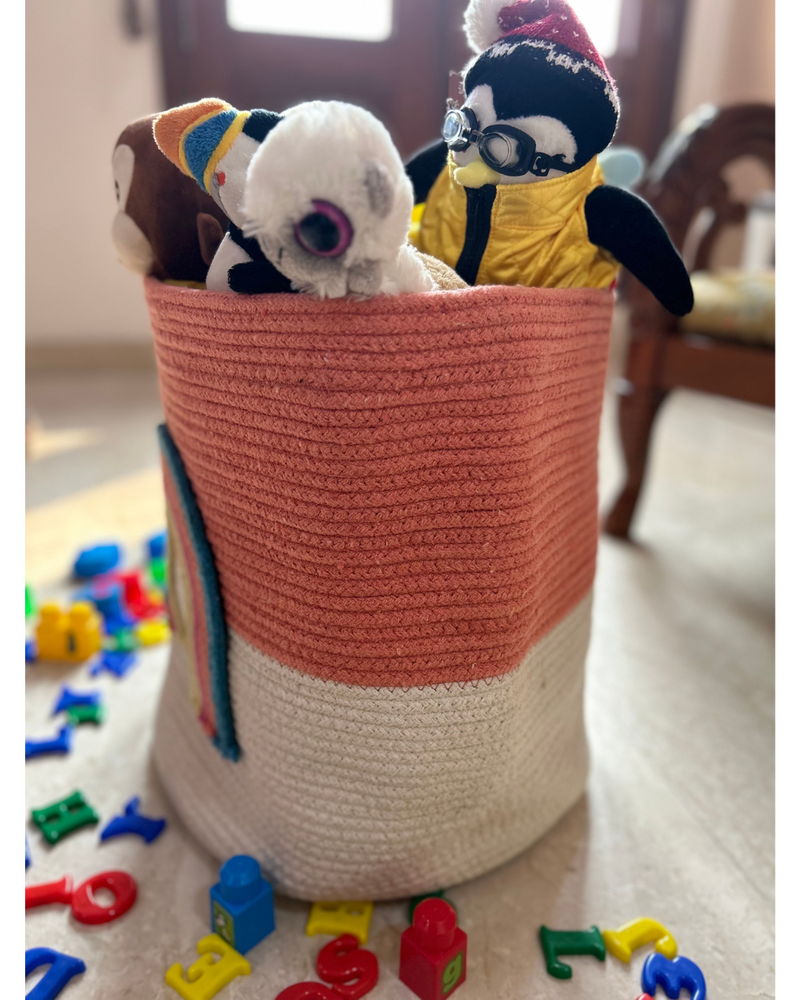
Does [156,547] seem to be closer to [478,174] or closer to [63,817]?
[63,817]

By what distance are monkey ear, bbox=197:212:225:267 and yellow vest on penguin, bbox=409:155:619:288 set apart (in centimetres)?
17

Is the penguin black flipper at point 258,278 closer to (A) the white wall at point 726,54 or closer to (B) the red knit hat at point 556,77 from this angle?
(B) the red knit hat at point 556,77

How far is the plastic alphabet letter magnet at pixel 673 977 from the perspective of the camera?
0.52m

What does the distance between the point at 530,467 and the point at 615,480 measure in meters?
1.12

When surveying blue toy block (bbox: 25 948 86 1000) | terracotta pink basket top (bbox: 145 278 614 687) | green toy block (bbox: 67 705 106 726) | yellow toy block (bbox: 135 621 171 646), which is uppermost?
terracotta pink basket top (bbox: 145 278 614 687)

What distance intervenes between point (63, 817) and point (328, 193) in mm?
579

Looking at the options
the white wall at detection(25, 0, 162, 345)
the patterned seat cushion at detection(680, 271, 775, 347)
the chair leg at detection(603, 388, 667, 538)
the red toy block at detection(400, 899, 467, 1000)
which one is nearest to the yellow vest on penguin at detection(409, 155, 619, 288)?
the red toy block at detection(400, 899, 467, 1000)

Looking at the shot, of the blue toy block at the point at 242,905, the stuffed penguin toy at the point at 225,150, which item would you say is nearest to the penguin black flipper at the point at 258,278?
the stuffed penguin toy at the point at 225,150

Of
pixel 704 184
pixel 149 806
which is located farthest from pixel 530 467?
pixel 704 184

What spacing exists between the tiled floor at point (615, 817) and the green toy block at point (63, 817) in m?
0.01

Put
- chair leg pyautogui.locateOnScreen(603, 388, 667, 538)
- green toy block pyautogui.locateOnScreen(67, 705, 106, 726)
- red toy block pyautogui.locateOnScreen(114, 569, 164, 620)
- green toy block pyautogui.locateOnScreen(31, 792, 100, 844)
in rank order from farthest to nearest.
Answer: chair leg pyautogui.locateOnScreen(603, 388, 667, 538)
red toy block pyautogui.locateOnScreen(114, 569, 164, 620)
green toy block pyautogui.locateOnScreen(67, 705, 106, 726)
green toy block pyautogui.locateOnScreen(31, 792, 100, 844)

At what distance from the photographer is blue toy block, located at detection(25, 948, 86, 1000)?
0.50 metres

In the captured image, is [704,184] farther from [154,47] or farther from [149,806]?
[154,47]

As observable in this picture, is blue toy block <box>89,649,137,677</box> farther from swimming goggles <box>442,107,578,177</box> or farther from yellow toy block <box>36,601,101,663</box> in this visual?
swimming goggles <box>442,107,578,177</box>
